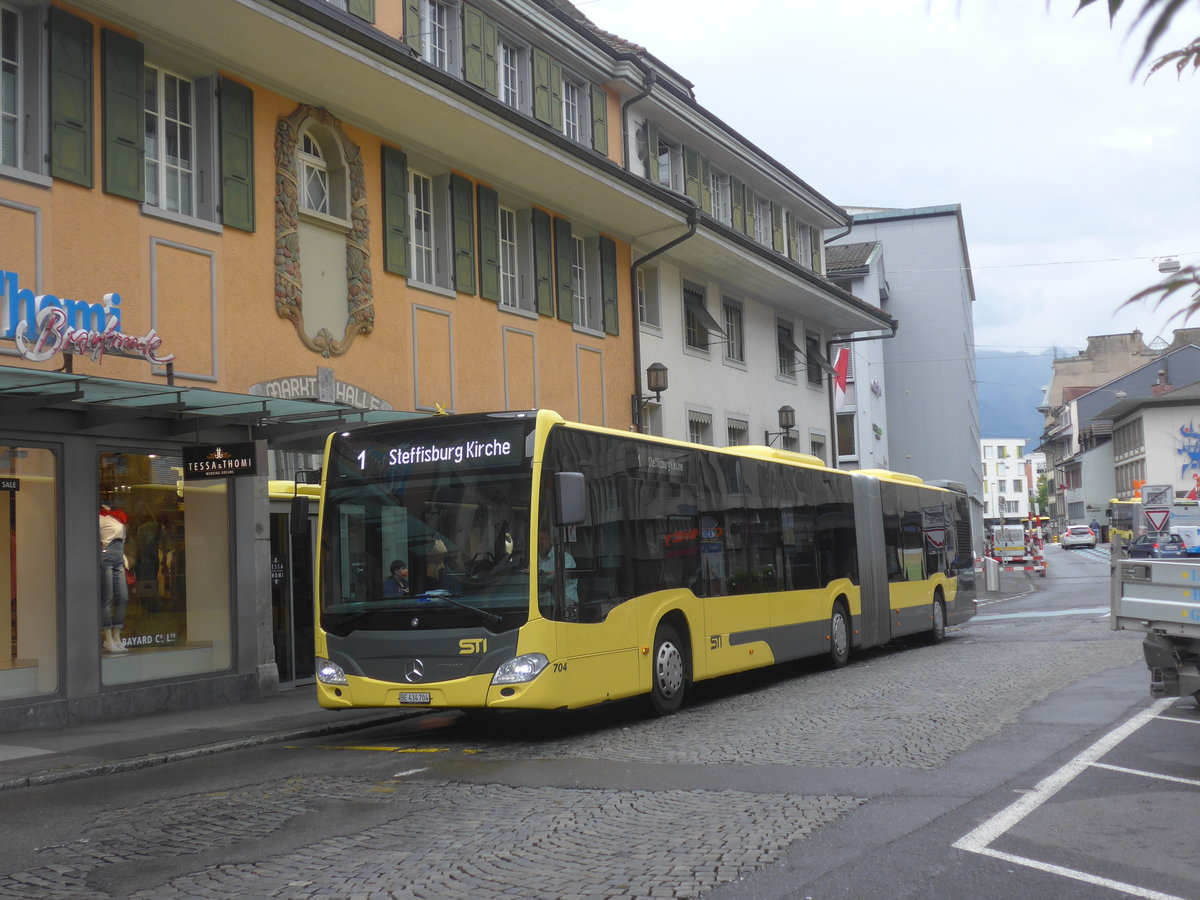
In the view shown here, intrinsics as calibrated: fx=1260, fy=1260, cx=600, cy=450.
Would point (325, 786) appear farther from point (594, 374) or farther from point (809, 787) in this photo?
point (594, 374)

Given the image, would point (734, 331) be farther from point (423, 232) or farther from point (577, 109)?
point (423, 232)

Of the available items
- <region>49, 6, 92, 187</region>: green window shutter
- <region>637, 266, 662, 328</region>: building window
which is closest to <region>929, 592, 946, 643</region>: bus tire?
<region>637, 266, 662, 328</region>: building window

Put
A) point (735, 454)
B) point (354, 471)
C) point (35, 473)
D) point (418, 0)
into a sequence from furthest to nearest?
point (418, 0), point (735, 454), point (35, 473), point (354, 471)

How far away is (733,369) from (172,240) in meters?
16.7

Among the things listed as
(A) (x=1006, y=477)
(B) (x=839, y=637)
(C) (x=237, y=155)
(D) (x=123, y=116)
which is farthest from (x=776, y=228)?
(A) (x=1006, y=477)

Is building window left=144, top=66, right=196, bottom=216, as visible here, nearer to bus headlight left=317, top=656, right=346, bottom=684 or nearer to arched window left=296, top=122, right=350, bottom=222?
arched window left=296, top=122, right=350, bottom=222

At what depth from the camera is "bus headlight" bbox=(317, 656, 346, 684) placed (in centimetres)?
1126

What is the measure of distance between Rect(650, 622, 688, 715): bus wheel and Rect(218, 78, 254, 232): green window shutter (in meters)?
7.32

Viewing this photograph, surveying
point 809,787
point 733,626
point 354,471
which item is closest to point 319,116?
point 354,471

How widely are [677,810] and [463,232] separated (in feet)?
44.2

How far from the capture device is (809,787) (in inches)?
315

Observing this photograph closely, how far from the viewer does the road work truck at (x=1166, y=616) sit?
8.75 metres

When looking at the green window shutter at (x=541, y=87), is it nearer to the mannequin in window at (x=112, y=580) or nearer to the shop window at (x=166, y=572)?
the shop window at (x=166, y=572)

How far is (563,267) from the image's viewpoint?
2236 cm
